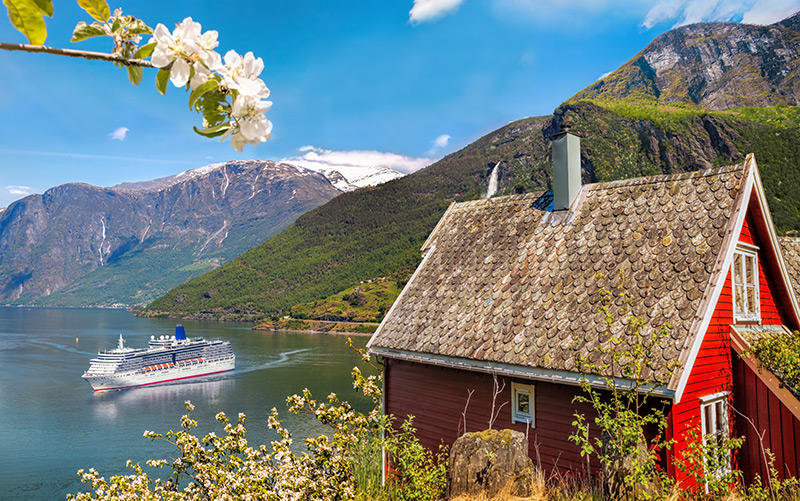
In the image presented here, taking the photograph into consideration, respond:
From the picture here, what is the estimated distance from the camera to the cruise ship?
5534 centimetres

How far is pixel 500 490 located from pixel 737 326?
547cm

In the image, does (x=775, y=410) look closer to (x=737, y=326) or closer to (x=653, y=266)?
(x=737, y=326)

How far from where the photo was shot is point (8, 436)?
3531 cm

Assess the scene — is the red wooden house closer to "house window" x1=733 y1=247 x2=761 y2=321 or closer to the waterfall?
"house window" x1=733 y1=247 x2=761 y2=321

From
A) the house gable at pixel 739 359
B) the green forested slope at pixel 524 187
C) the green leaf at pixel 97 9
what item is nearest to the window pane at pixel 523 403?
the house gable at pixel 739 359

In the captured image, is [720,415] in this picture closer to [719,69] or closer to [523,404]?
[523,404]

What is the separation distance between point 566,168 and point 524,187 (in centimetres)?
11098

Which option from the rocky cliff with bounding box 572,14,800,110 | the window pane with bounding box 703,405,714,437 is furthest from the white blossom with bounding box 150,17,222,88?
the rocky cliff with bounding box 572,14,800,110

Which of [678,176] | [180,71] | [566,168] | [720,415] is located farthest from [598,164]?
[180,71]

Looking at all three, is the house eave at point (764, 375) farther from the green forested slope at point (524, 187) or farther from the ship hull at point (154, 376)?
the green forested slope at point (524, 187)

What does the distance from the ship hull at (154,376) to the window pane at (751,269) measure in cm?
5957

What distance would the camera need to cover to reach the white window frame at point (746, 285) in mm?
8434

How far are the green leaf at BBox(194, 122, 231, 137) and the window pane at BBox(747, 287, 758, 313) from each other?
978 cm

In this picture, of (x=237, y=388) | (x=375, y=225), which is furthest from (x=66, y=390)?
(x=375, y=225)
